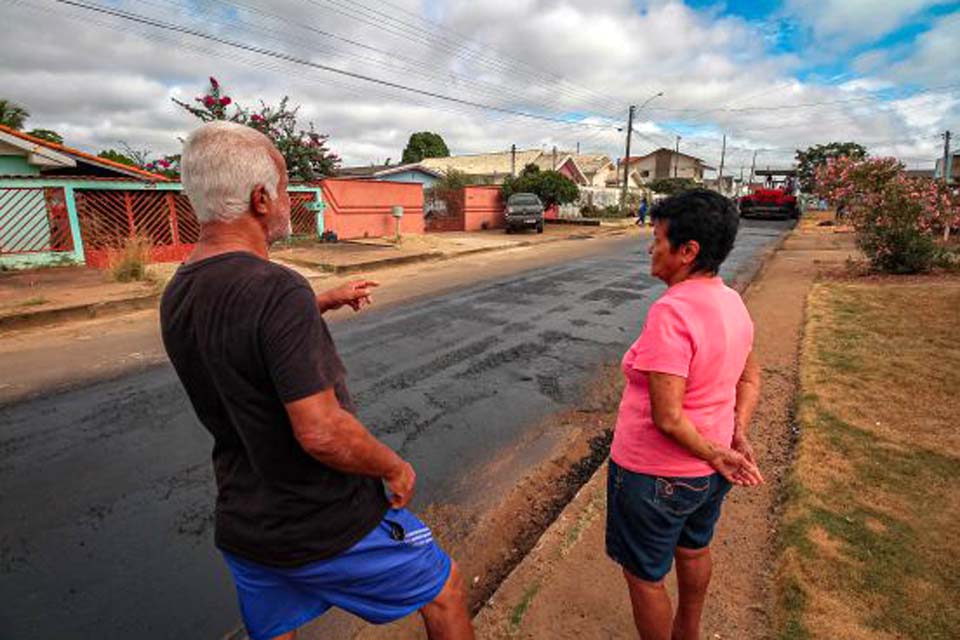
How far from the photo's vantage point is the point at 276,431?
1.33 metres

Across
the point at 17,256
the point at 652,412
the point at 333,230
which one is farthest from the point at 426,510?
the point at 333,230

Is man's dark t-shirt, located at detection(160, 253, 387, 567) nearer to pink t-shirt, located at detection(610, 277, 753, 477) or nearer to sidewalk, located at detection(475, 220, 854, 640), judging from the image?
pink t-shirt, located at detection(610, 277, 753, 477)

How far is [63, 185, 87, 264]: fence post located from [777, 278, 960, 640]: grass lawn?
46.9 ft

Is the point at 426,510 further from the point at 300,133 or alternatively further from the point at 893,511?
the point at 300,133

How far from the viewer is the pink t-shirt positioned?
1591 mm

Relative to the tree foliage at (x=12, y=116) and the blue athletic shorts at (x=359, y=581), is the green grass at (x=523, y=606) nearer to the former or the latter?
the blue athletic shorts at (x=359, y=581)

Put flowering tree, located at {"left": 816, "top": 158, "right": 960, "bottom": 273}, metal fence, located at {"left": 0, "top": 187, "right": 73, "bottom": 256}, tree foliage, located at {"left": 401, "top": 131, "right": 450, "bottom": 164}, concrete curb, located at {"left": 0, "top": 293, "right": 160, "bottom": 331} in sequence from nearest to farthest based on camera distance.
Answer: concrete curb, located at {"left": 0, "top": 293, "right": 160, "bottom": 331} → flowering tree, located at {"left": 816, "top": 158, "right": 960, "bottom": 273} → metal fence, located at {"left": 0, "top": 187, "right": 73, "bottom": 256} → tree foliage, located at {"left": 401, "top": 131, "right": 450, "bottom": 164}

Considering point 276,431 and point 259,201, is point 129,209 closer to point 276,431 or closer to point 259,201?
point 259,201

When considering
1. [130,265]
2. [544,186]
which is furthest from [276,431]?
[544,186]

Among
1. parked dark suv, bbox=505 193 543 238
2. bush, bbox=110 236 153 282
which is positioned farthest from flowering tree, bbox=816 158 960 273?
bush, bbox=110 236 153 282

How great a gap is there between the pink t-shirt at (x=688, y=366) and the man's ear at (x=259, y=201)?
1.09 metres

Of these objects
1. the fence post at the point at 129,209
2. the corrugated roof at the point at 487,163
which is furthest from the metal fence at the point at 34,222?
the corrugated roof at the point at 487,163

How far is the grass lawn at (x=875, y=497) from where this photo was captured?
2174mm

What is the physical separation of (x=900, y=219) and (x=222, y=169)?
1254 cm
